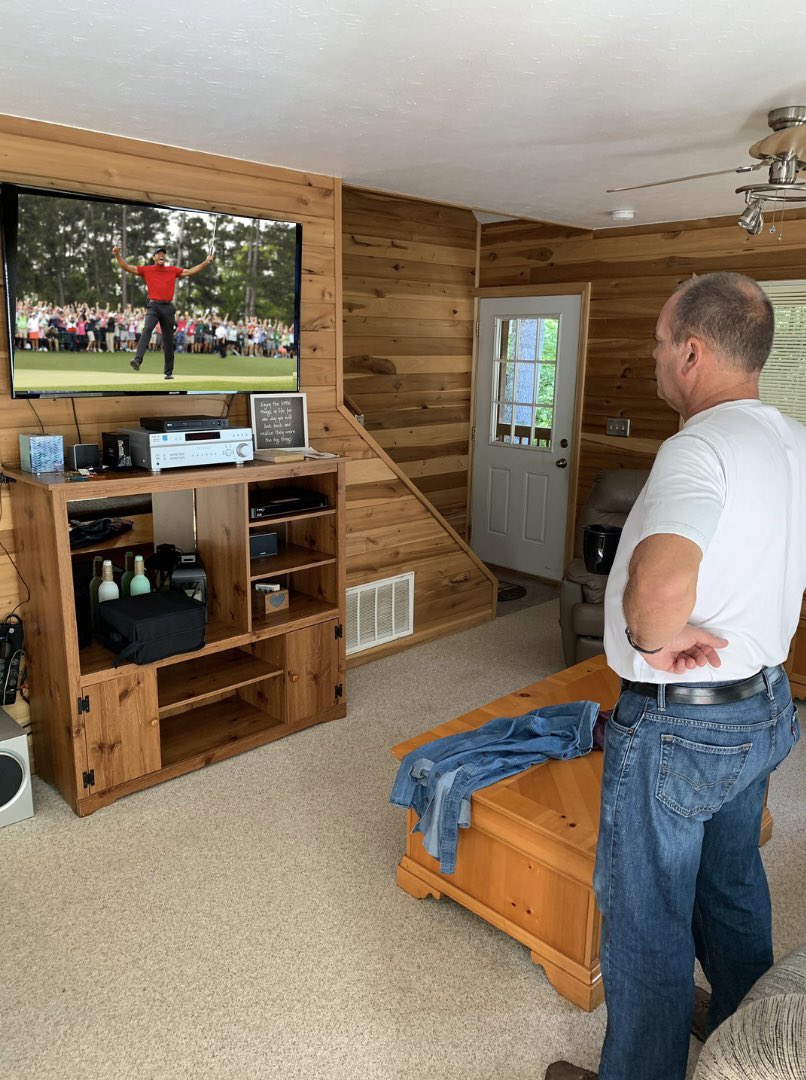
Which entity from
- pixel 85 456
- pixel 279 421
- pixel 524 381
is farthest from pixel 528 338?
pixel 85 456

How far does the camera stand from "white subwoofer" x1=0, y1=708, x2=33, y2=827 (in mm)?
2918

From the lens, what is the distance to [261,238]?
352 centimetres

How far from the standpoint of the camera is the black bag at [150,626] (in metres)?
3.03

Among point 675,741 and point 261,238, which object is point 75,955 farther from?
point 261,238

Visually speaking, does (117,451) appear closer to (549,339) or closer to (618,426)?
(618,426)

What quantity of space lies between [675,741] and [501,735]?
3.76 feet

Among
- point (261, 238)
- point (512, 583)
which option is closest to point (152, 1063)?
point (261, 238)

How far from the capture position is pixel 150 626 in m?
3.04

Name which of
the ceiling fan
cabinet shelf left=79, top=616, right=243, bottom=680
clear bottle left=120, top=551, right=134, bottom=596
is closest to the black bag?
cabinet shelf left=79, top=616, right=243, bottom=680

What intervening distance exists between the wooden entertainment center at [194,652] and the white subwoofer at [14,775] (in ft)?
0.44

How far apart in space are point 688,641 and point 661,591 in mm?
166

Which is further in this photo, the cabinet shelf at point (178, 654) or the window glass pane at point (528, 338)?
the window glass pane at point (528, 338)

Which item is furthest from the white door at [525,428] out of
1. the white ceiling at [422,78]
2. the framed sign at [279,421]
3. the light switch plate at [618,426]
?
the framed sign at [279,421]

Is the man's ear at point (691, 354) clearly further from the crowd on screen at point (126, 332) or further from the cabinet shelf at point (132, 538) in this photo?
the cabinet shelf at point (132, 538)
